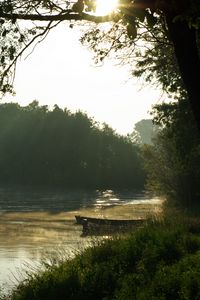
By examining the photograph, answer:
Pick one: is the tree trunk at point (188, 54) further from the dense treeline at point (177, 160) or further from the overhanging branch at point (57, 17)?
the dense treeline at point (177, 160)

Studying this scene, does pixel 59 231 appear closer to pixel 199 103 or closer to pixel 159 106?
pixel 159 106

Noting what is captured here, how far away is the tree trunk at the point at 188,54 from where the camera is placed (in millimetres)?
7133

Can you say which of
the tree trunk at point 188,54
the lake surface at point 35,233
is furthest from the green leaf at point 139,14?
the lake surface at point 35,233

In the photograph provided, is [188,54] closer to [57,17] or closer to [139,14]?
[139,14]

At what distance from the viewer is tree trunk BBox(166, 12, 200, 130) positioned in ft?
23.4

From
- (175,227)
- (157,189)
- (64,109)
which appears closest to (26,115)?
(64,109)

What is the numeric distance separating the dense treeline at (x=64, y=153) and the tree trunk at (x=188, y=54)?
107027 millimetres

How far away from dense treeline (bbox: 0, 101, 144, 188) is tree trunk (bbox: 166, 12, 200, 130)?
107027 mm

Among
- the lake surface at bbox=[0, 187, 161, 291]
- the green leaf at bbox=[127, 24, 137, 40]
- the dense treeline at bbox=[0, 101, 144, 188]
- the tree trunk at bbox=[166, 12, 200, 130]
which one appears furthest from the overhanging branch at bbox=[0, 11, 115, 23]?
the dense treeline at bbox=[0, 101, 144, 188]

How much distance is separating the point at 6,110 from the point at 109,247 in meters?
122

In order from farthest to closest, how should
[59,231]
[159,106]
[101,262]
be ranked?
[59,231] → [159,106] → [101,262]

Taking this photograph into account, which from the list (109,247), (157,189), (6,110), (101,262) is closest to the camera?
(101,262)

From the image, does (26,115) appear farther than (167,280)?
Yes

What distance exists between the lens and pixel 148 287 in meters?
12.6
